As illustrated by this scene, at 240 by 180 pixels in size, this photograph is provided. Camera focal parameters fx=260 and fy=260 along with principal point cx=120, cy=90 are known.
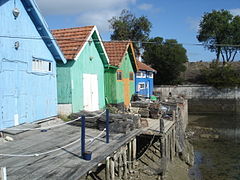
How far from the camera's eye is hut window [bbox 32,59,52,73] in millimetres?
12164

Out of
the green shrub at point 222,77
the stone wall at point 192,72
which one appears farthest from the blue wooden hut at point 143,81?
the stone wall at point 192,72

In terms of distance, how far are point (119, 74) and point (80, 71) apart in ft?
18.8

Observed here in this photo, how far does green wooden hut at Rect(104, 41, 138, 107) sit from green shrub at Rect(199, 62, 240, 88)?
19.7m

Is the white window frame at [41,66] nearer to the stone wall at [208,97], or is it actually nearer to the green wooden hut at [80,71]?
the green wooden hut at [80,71]

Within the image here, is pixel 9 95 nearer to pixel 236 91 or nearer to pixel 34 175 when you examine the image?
pixel 34 175

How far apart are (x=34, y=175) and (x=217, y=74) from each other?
37473 mm

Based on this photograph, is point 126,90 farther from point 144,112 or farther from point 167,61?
point 167,61

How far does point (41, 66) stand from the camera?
1269 cm

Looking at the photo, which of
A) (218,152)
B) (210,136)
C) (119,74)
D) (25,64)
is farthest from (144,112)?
(210,136)

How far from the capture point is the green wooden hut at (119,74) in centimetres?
1916

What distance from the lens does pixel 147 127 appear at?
45.2 feet

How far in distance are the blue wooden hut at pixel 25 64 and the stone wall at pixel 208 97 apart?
25502mm

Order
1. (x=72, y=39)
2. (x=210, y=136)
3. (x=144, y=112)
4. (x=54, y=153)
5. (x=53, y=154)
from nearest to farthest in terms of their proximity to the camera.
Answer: (x=53, y=154), (x=54, y=153), (x=72, y=39), (x=144, y=112), (x=210, y=136)

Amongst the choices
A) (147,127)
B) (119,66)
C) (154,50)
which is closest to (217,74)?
(154,50)
